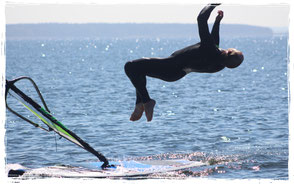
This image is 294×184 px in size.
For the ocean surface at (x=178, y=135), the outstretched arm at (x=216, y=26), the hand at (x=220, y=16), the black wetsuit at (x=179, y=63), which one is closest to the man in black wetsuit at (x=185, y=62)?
the black wetsuit at (x=179, y=63)

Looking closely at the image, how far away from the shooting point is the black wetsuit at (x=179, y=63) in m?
7.70

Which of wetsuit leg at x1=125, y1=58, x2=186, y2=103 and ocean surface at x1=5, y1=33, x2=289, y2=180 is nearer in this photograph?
wetsuit leg at x1=125, y1=58, x2=186, y2=103

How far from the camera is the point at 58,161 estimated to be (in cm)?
1823

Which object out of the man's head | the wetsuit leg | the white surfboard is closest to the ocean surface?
the white surfboard

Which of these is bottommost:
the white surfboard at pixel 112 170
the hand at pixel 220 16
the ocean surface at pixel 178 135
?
the white surfboard at pixel 112 170

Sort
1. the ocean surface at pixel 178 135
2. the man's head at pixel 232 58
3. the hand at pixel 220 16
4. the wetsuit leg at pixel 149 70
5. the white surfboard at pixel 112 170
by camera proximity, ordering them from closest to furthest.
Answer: the wetsuit leg at pixel 149 70 < the man's head at pixel 232 58 < the hand at pixel 220 16 < the white surfboard at pixel 112 170 < the ocean surface at pixel 178 135

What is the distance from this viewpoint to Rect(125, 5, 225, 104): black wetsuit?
770cm

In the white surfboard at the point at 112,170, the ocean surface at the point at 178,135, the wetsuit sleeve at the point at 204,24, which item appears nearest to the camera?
the wetsuit sleeve at the point at 204,24

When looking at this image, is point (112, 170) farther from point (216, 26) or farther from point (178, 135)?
point (178, 135)

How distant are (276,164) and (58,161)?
6.71 metres

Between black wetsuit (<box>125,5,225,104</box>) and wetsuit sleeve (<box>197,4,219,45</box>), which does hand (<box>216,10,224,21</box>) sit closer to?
black wetsuit (<box>125,5,225,104</box>)

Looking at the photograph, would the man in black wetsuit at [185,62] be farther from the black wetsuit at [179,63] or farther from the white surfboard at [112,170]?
the white surfboard at [112,170]

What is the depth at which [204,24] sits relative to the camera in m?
7.46
